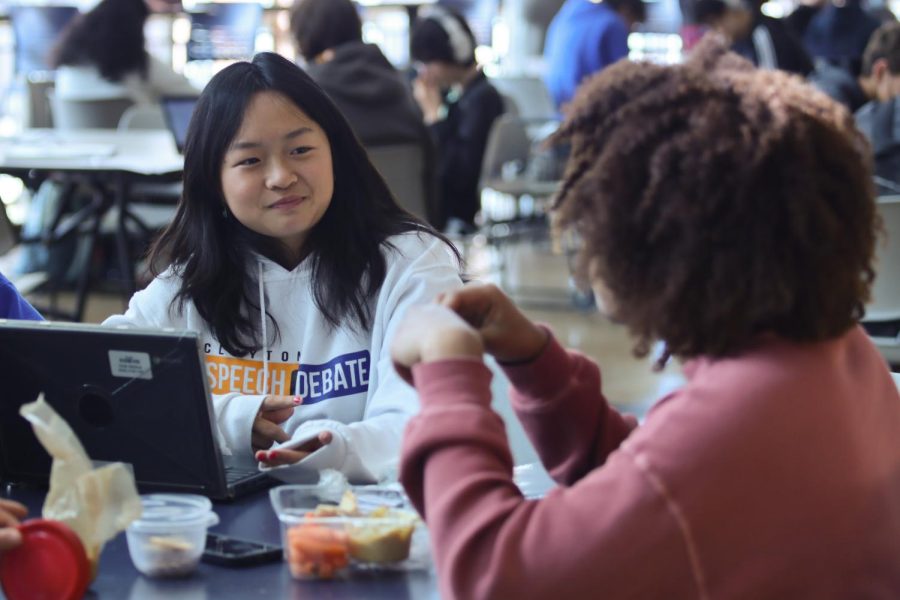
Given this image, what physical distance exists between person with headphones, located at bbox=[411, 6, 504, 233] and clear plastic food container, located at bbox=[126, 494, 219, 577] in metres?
4.25

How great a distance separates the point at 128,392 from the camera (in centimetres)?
117

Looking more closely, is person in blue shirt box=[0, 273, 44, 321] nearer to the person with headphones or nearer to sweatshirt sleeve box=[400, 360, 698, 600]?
sweatshirt sleeve box=[400, 360, 698, 600]

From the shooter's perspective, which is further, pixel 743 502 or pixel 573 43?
pixel 573 43

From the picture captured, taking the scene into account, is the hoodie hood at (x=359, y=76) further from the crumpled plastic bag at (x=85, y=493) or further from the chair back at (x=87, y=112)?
the crumpled plastic bag at (x=85, y=493)

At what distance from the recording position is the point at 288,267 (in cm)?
179

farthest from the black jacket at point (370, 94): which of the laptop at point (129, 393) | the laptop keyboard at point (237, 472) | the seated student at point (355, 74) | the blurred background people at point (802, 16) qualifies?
the blurred background people at point (802, 16)

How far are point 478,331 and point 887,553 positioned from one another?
1.17 ft

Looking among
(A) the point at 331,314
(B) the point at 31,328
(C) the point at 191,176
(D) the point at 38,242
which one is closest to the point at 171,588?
(B) the point at 31,328

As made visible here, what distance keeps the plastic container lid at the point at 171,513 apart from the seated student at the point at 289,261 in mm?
564

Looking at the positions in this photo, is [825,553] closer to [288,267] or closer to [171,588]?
[171,588]

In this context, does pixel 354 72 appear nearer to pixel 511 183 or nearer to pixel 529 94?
pixel 511 183

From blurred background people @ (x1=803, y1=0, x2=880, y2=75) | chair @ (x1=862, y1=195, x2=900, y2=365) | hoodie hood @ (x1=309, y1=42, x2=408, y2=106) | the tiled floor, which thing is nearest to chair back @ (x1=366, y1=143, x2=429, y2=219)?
hoodie hood @ (x1=309, y1=42, x2=408, y2=106)

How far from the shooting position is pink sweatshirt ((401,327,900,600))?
0.83 m

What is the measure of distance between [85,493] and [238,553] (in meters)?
0.15
